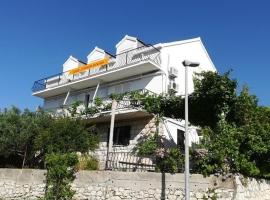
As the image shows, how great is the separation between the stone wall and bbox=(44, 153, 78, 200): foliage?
577 mm

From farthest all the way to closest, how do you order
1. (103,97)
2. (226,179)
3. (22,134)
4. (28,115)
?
(103,97), (28,115), (22,134), (226,179)

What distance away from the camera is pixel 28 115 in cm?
2398

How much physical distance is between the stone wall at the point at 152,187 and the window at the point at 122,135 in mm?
7477

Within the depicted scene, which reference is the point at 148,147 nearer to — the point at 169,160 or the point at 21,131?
the point at 169,160

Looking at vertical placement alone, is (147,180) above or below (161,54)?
below

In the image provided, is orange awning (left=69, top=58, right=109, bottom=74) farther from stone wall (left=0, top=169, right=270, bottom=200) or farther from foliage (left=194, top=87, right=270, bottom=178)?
foliage (left=194, top=87, right=270, bottom=178)

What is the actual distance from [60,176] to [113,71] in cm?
1175

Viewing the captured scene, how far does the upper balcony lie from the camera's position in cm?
2584

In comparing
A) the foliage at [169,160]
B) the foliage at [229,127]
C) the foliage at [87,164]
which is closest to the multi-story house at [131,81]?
the foliage at [87,164]

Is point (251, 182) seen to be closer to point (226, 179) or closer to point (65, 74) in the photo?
point (226, 179)

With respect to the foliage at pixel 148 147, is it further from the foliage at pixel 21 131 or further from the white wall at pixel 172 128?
the foliage at pixel 21 131

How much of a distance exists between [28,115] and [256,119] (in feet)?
47.1

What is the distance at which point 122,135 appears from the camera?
25266mm

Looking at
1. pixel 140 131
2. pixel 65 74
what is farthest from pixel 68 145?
pixel 65 74
